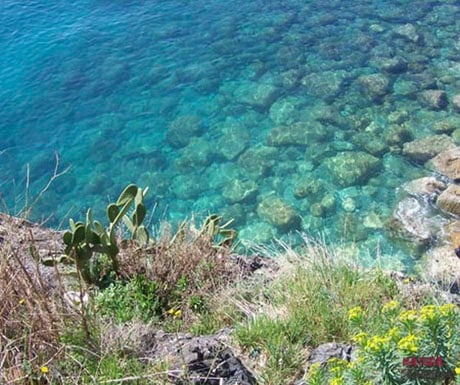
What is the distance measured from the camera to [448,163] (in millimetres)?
8938

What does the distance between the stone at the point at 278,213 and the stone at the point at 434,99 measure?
3.79m

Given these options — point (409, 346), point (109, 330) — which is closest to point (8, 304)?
point (109, 330)

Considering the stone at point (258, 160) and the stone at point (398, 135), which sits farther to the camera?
the stone at point (398, 135)

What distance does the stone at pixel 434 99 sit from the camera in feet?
34.2

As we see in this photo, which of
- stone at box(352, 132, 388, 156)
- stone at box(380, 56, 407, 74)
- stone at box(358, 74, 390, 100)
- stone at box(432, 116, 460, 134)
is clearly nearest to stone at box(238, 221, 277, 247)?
stone at box(352, 132, 388, 156)

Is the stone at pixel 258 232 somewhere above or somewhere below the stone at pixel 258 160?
below

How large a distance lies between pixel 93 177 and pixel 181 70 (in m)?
3.83

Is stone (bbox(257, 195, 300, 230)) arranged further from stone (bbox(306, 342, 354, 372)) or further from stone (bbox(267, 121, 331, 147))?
stone (bbox(306, 342, 354, 372))

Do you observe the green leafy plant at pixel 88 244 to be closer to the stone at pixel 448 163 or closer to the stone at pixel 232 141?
the stone at pixel 232 141

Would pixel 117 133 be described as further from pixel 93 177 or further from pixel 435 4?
pixel 435 4

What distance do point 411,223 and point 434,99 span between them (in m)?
3.45

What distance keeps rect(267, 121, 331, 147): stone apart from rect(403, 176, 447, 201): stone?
2.02 meters

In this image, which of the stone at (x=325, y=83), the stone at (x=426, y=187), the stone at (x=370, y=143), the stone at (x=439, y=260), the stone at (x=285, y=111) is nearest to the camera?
the stone at (x=439, y=260)

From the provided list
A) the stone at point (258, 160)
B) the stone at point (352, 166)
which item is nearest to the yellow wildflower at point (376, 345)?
the stone at point (352, 166)
